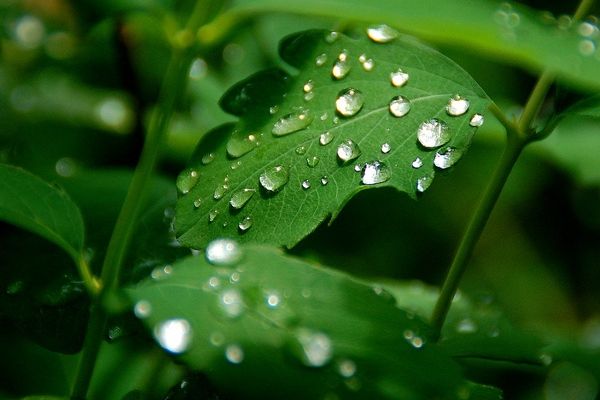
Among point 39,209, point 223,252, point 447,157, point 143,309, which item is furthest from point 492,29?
point 39,209

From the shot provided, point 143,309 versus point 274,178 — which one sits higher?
point 274,178

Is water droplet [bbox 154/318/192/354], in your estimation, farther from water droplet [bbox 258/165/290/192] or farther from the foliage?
water droplet [bbox 258/165/290/192]

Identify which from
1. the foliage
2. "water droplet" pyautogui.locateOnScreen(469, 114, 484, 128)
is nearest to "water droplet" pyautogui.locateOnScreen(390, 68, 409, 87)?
the foliage

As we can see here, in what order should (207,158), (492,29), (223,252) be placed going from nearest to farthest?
(492,29), (223,252), (207,158)

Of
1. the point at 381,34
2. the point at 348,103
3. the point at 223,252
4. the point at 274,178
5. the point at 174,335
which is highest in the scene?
the point at 381,34

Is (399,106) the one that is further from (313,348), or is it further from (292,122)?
(313,348)

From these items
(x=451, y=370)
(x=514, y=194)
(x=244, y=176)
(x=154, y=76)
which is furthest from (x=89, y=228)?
(x=514, y=194)
